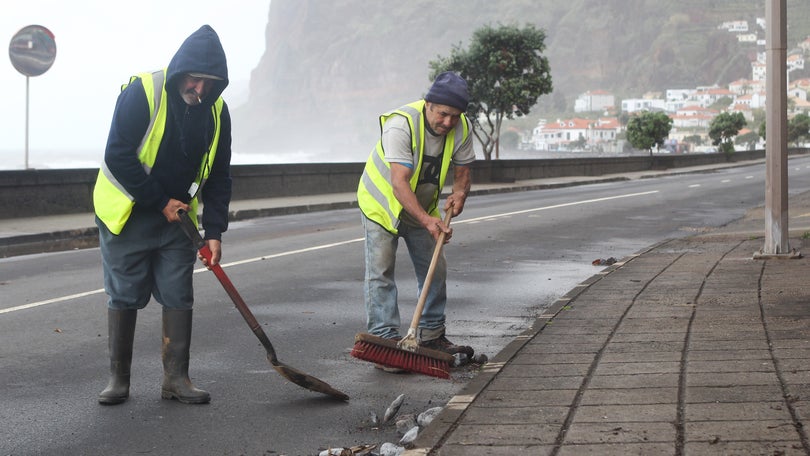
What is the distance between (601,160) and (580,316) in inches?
1570

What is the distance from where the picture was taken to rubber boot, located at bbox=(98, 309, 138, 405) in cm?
562

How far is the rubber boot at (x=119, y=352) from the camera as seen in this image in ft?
18.4

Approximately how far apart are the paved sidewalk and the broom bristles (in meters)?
0.33

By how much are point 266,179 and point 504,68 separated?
20383 mm

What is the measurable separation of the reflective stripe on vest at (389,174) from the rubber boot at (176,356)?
131cm

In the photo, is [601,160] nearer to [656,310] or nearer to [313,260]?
[313,260]

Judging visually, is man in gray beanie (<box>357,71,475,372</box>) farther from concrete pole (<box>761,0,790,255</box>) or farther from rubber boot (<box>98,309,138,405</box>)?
concrete pole (<box>761,0,790,255</box>)

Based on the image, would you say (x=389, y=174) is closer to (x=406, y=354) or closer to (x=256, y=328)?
(x=406, y=354)

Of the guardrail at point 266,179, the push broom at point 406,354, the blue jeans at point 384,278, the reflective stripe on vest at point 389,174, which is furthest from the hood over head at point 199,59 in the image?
the guardrail at point 266,179

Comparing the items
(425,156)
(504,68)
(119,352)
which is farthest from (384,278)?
(504,68)

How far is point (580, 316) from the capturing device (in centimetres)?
761

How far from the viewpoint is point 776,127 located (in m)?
11.0

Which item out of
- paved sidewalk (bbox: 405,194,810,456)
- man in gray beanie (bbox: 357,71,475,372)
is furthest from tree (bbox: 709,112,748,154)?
man in gray beanie (bbox: 357,71,475,372)

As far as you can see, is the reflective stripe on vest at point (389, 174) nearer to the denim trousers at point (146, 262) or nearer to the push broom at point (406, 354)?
the push broom at point (406, 354)
